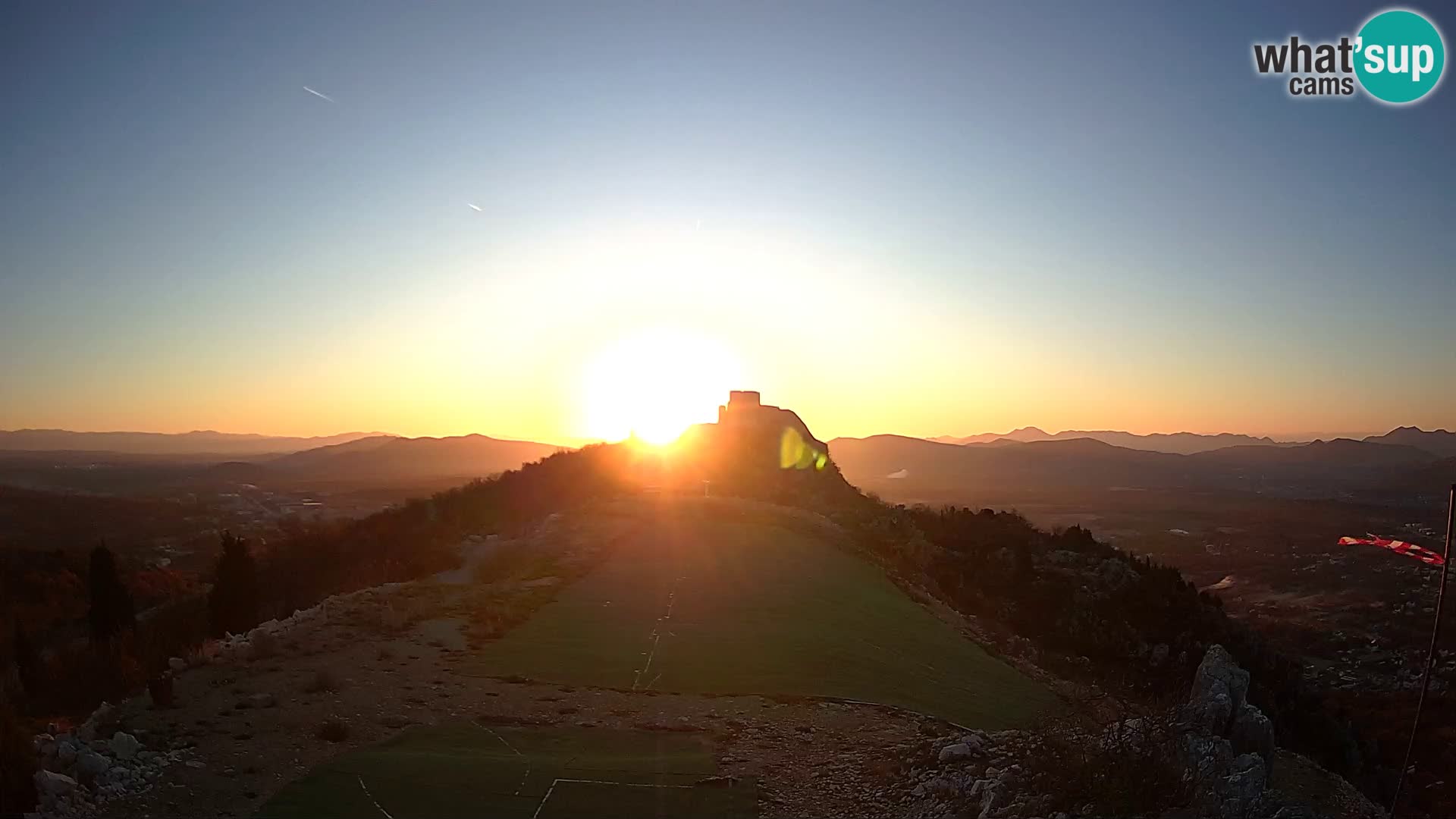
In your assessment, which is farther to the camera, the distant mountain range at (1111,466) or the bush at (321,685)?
the distant mountain range at (1111,466)

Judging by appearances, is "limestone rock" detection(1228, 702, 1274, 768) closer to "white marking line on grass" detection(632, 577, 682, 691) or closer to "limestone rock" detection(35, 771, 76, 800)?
"white marking line on grass" detection(632, 577, 682, 691)

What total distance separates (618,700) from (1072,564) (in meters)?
21.9

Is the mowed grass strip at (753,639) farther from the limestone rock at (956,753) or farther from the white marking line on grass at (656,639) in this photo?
the limestone rock at (956,753)

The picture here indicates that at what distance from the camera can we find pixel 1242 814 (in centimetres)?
579

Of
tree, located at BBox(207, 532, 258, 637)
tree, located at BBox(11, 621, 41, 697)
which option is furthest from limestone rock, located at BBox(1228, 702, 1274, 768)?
tree, located at BBox(207, 532, 258, 637)

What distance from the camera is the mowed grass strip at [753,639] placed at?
10.7 meters

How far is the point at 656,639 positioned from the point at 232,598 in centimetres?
739

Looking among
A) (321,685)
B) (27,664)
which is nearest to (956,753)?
(321,685)

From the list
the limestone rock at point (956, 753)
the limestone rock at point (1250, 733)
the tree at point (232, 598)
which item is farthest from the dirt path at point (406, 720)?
the limestone rock at point (1250, 733)

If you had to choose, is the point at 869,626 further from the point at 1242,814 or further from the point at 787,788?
the point at 1242,814

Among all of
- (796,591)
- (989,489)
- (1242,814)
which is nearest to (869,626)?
(796,591)

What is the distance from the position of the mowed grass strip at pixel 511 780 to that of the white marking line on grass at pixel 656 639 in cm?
225

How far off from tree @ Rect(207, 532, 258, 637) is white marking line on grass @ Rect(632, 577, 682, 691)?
6.72 meters

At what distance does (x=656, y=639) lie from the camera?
1266cm
